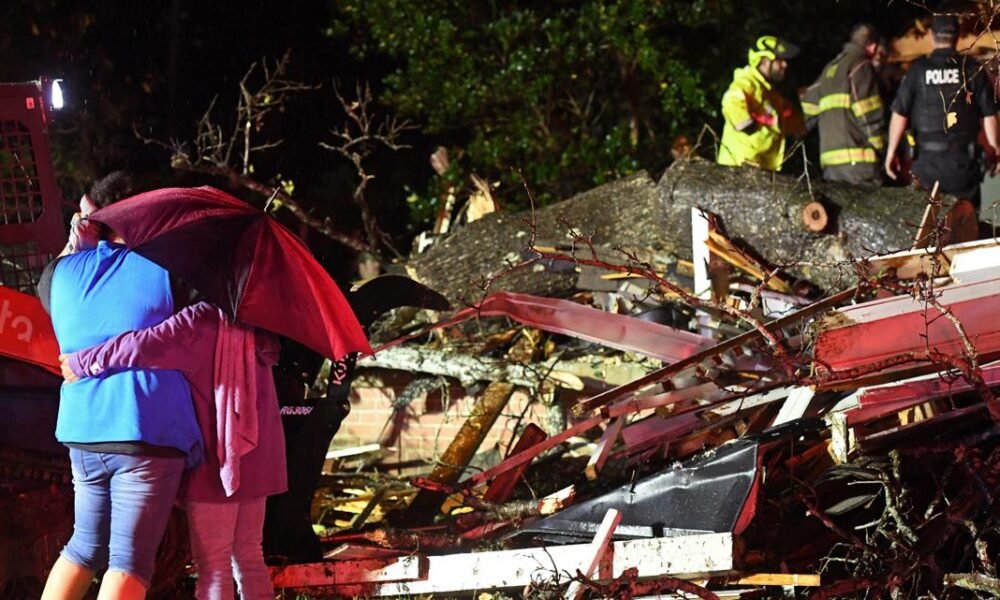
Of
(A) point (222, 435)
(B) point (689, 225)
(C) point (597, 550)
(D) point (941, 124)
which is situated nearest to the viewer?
(A) point (222, 435)

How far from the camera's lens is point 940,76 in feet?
29.2

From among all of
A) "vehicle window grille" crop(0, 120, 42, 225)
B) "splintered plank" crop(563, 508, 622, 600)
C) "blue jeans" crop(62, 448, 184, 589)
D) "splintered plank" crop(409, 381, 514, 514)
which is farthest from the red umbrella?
"splintered plank" crop(409, 381, 514, 514)

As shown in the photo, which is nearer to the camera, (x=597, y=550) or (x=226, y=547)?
(x=226, y=547)

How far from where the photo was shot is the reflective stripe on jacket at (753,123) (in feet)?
31.1

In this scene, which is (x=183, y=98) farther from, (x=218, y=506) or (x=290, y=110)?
(x=218, y=506)

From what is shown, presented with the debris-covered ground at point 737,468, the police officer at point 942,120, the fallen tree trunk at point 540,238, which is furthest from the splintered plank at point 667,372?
the police officer at point 942,120

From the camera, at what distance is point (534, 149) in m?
13.3

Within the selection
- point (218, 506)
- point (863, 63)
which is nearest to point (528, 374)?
point (218, 506)

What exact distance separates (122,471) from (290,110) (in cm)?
1043

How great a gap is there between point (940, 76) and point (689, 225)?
7.63ft

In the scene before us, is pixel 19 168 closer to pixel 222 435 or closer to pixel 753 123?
pixel 222 435

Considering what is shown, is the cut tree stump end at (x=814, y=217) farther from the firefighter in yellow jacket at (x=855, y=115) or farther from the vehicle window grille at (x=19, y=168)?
the vehicle window grille at (x=19, y=168)

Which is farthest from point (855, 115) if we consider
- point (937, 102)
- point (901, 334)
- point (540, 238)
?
point (901, 334)

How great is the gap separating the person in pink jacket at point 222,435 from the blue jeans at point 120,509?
0.62 ft
